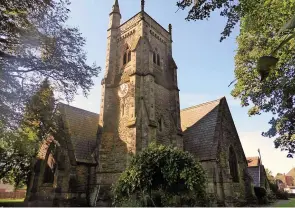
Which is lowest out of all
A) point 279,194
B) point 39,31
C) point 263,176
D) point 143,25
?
point 279,194

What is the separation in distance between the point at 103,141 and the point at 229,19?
18465 mm

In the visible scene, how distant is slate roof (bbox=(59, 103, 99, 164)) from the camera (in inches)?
822

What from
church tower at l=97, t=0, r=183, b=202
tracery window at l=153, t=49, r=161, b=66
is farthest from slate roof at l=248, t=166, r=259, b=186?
tracery window at l=153, t=49, r=161, b=66

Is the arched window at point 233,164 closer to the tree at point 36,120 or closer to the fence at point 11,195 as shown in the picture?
the tree at point 36,120

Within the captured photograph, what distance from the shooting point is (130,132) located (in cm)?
1978

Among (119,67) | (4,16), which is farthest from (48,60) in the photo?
(119,67)

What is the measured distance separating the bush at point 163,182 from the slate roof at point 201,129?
910 centimetres

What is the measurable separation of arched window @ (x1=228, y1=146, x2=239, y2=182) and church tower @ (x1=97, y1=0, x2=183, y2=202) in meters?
5.23

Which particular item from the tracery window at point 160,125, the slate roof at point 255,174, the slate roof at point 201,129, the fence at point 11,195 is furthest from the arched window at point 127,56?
the fence at point 11,195

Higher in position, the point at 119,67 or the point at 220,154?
the point at 119,67

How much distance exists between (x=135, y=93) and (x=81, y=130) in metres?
6.70

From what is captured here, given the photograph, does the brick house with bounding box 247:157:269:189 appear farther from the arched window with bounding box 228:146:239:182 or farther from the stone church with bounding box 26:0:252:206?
the arched window with bounding box 228:146:239:182

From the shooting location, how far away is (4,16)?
10562mm

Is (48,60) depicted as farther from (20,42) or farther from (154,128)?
(154,128)
